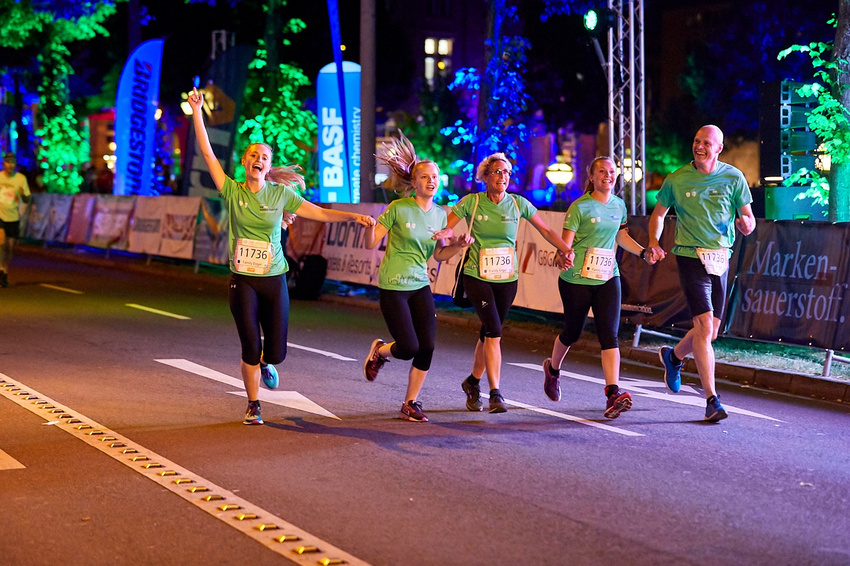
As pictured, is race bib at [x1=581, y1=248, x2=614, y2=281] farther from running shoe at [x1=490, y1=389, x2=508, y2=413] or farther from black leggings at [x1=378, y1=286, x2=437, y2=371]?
black leggings at [x1=378, y1=286, x2=437, y2=371]

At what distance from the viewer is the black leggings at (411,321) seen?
823 cm

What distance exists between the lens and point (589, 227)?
8812mm

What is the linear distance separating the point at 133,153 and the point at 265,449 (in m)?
24.8

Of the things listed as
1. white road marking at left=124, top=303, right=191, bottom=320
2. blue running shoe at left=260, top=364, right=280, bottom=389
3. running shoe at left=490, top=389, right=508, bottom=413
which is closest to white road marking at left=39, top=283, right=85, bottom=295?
white road marking at left=124, top=303, right=191, bottom=320

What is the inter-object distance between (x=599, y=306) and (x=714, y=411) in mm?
1143

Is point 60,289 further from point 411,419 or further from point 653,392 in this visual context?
point 411,419

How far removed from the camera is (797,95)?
45.2 ft

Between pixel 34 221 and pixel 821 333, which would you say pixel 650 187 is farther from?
pixel 821 333

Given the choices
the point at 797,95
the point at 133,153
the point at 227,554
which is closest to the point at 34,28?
the point at 133,153

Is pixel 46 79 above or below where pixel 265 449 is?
above

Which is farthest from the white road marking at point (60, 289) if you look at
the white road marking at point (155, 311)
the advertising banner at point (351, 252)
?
the advertising banner at point (351, 252)

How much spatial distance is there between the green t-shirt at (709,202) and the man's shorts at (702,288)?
104mm

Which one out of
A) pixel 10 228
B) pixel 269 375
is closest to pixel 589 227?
pixel 269 375

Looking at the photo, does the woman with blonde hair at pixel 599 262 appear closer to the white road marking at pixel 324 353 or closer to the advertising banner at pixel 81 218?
the white road marking at pixel 324 353
